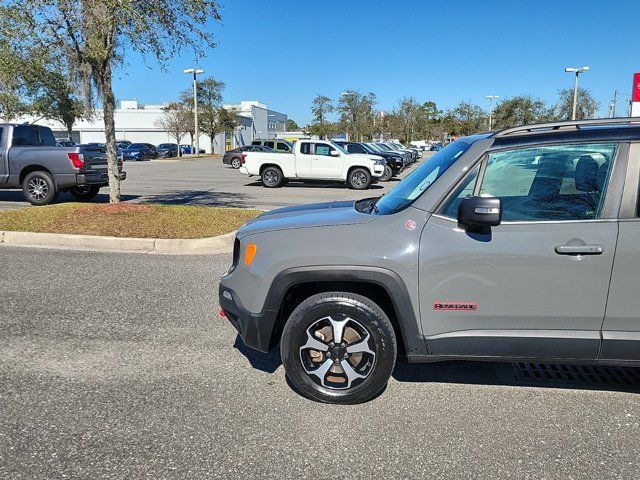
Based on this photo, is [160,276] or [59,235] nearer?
[160,276]

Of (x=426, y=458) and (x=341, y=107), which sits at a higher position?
(x=341, y=107)

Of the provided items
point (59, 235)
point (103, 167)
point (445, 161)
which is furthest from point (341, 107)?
point (445, 161)

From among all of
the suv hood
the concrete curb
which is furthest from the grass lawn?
the suv hood

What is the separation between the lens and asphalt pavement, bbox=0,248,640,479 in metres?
2.61

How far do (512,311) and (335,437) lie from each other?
4.27 ft

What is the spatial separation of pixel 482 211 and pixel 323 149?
1668cm

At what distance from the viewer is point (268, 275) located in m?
3.18

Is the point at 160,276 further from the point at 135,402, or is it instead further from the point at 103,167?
the point at 103,167

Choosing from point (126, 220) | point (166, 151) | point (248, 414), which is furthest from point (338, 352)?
point (166, 151)

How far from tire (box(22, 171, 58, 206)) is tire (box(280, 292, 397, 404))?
1050 cm

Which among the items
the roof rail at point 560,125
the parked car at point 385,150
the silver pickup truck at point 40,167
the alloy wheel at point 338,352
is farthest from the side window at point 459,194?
the parked car at point 385,150

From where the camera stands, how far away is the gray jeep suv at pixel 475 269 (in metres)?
2.90

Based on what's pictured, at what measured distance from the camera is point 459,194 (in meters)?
3.09

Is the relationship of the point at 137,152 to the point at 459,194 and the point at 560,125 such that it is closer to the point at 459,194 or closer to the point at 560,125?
the point at 459,194
